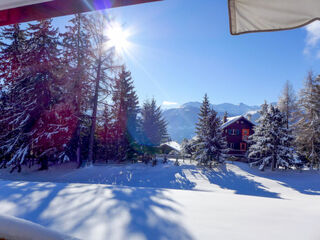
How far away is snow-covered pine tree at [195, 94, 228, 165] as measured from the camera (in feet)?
44.7

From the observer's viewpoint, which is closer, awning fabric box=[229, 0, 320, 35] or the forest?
awning fabric box=[229, 0, 320, 35]

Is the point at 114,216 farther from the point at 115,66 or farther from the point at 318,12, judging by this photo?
the point at 115,66

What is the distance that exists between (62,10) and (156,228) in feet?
7.99

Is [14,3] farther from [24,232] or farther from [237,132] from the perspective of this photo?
[237,132]

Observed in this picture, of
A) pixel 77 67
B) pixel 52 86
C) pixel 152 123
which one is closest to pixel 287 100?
pixel 152 123

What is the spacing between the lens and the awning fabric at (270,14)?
1.27 meters

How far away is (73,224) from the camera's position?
1.30 m

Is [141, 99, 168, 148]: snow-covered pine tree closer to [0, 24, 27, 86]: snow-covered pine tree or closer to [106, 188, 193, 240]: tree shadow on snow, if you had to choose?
[0, 24, 27, 86]: snow-covered pine tree

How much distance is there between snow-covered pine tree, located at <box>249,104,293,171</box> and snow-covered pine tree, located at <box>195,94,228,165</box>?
3209 mm

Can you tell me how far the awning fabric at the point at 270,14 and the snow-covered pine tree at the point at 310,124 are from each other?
16770 mm

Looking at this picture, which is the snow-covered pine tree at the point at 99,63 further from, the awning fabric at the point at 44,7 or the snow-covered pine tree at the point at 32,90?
the awning fabric at the point at 44,7

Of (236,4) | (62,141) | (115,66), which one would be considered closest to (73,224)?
(236,4)

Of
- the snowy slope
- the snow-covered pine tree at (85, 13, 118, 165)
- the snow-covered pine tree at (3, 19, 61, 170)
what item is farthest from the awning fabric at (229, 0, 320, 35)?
the snow-covered pine tree at (3, 19, 61, 170)

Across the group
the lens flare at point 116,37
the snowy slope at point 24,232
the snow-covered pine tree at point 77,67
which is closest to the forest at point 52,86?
the snow-covered pine tree at point 77,67
